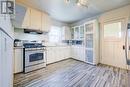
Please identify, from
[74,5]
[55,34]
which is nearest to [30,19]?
[74,5]

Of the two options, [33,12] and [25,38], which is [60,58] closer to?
[25,38]

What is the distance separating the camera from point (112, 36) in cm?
445

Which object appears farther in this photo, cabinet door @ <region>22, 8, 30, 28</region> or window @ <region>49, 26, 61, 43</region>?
window @ <region>49, 26, 61, 43</region>

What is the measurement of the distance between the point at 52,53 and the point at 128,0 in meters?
3.65

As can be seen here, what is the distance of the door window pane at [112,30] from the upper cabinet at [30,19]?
2763 millimetres

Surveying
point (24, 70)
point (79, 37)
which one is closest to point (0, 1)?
point (24, 70)

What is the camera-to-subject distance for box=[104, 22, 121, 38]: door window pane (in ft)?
13.8

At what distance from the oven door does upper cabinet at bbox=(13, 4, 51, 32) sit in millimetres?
948

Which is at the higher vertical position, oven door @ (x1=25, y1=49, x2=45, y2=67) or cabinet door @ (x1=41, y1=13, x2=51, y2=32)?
→ cabinet door @ (x1=41, y1=13, x2=51, y2=32)

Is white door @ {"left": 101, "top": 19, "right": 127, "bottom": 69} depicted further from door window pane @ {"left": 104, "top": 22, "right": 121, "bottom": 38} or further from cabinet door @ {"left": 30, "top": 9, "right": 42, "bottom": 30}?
cabinet door @ {"left": 30, "top": 9, "right": 42, "bottom": 30}

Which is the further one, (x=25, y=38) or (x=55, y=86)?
(x=25, y=38)

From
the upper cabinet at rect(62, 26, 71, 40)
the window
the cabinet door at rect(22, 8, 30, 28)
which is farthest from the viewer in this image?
the upper cabinet at rect(62, 26, 71, 40)

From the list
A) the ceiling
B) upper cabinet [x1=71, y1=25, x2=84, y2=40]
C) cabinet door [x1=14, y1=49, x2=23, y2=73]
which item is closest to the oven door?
cabinet door [x1=14, y1=49, x2=23, y2=73]

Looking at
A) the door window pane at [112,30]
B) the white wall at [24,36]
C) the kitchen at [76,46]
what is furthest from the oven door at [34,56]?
the door window pane at [112,30]
